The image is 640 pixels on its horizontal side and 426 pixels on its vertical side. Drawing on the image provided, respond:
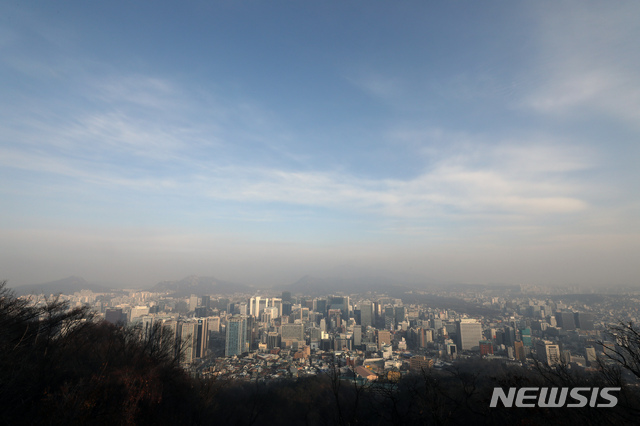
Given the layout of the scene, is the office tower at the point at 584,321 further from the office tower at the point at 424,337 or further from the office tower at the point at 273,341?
the office tower at the point at 273,341

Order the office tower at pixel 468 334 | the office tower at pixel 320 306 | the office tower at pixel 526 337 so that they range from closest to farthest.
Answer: the office tower at pixel 526 337 < the office tower at pixel 468 334 < the office tower at pixel 320 306

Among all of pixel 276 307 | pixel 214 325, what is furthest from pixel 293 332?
pixel 276 307

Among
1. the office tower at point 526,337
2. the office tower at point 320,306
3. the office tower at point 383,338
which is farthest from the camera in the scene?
the office tower at point 320,306

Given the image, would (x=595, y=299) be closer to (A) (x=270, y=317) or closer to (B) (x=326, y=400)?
(A) (x=270, y=317)

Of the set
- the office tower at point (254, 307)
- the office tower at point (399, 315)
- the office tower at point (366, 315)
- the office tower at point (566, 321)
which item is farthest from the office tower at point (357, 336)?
the office tower at point (566, 321)

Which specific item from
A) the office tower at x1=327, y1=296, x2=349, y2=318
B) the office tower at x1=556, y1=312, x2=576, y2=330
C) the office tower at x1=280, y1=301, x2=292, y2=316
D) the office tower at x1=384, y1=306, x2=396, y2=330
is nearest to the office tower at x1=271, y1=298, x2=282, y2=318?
the office tower at x1=280, y1=301, x2=292, y2=316

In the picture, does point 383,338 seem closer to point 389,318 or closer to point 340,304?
point 389,318

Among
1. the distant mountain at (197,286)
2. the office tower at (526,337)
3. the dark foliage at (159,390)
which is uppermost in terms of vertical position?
the dark foliage at (159,390)
